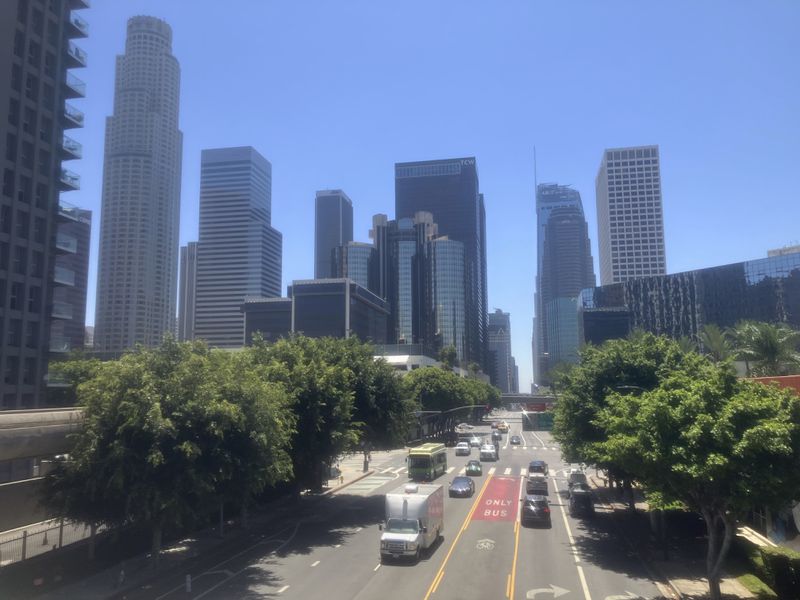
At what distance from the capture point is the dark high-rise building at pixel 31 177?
179 ft

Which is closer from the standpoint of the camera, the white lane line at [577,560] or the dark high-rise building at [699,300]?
the white lane line at [577,560]

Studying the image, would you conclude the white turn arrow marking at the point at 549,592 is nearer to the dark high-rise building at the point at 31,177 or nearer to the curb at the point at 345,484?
the curb at the point at 345,484

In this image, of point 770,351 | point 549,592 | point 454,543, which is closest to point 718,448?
point 549,592

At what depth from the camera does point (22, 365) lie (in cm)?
5469

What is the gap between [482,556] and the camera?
27688mm

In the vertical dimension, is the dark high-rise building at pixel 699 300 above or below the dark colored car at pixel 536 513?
above

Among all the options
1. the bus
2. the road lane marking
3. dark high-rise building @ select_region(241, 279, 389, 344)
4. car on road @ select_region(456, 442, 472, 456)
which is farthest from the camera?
dark high-rise building @ select_region(241, 279, 389, 344)

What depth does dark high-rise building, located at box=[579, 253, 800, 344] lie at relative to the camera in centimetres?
13700

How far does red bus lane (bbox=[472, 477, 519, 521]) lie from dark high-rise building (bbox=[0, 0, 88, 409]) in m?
41.7

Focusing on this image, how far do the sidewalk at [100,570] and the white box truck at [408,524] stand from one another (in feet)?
28.1

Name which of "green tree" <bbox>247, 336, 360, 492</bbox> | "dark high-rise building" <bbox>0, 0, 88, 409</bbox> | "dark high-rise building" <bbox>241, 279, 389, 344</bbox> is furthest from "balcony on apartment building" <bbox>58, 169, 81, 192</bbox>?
"dark high-rise building" <bbox>241, 279, 389, 344</bbox>

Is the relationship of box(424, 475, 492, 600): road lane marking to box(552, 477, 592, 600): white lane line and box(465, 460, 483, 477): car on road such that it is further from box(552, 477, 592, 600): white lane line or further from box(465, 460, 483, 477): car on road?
box(465, 460, 483, 477): car on road

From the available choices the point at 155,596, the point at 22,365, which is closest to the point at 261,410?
the point at 155,596

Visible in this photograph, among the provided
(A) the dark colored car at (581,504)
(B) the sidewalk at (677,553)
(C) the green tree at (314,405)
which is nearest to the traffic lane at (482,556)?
(A) the dark colored car at (581,504)
